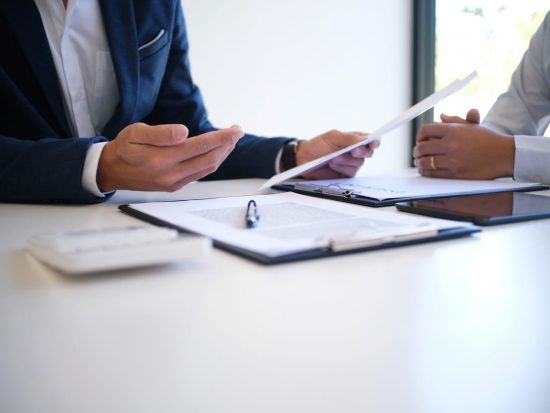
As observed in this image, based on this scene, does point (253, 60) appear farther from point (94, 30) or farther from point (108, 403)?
point (108, 403)

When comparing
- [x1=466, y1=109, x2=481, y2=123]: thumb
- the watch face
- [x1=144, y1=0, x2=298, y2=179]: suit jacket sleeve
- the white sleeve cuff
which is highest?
[x1=144, y1=0, x2=298, y2=179]: suit jacket sleeve

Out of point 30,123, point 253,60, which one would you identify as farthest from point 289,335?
point 253,60

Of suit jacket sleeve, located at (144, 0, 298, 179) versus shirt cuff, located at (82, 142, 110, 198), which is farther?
suit jacket sleeve, located at (144, 0, 298, 179)

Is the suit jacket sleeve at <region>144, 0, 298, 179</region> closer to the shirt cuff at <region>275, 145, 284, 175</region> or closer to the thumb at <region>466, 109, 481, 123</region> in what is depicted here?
the shirt cuff at <region>275, 145, 284, 175</region>

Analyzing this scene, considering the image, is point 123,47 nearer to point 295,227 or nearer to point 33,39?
point 33,39

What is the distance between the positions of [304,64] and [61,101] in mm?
1914

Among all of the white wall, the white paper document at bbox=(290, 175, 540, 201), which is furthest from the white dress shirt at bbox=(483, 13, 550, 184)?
the white wall

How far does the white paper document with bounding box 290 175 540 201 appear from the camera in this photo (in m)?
0.82

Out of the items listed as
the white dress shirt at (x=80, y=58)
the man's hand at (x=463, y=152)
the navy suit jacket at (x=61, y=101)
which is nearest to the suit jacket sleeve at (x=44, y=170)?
the navy suit jacket at (x=61, y=101)

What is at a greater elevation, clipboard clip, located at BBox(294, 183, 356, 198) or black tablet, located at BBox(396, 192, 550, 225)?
clipboard clip, located at BBox(294, 183, 356, 198)

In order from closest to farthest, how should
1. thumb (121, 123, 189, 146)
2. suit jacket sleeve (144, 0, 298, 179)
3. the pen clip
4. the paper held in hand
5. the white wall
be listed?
the pen clip, thumb (121, 123, 189, 146), the paper held in hand, suit jacket sleeve (144, 0, 298, 179), the white wall

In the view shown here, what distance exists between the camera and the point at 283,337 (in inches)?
12.8

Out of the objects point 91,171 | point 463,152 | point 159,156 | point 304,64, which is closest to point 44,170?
point 91,171

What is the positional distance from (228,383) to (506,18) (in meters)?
2.87
